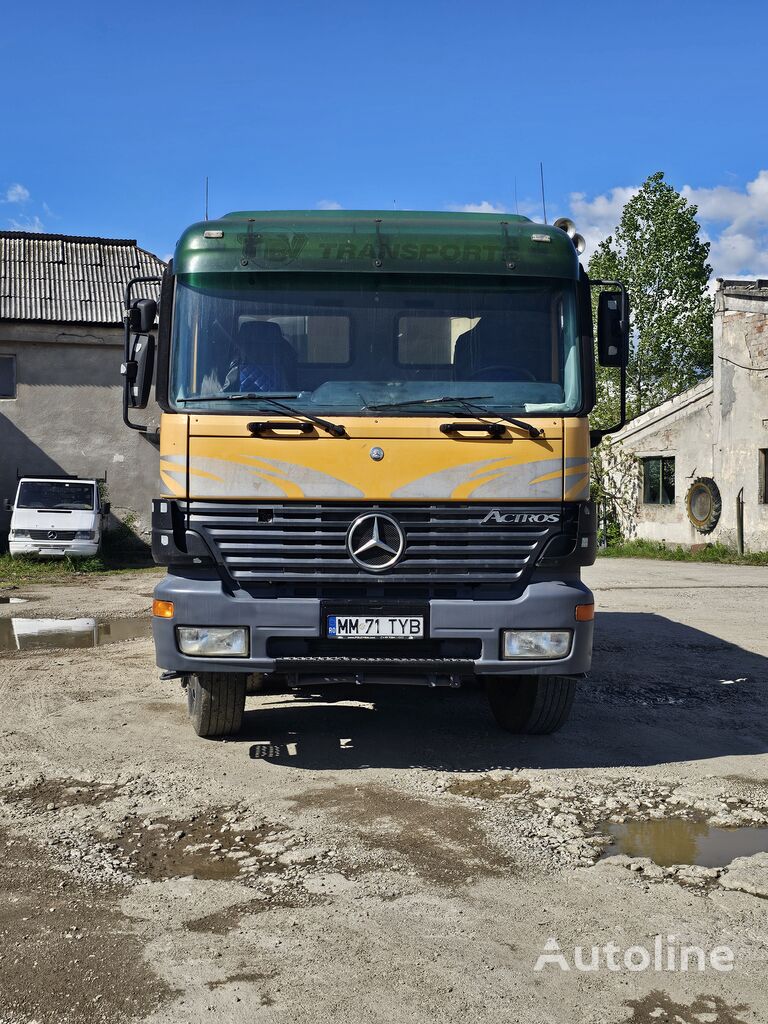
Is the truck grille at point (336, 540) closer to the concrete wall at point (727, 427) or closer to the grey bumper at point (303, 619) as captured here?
the grey bumper at point (303, 619)

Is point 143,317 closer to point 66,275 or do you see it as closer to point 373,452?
point 373,452

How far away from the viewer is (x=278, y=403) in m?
5.61

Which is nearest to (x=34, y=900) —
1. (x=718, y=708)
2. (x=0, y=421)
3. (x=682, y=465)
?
(x=718, y=708)

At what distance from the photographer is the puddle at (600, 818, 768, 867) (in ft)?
14.3

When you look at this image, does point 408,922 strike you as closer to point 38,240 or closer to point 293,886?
point 293,886

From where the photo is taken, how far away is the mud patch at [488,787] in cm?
522

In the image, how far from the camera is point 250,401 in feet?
18.4

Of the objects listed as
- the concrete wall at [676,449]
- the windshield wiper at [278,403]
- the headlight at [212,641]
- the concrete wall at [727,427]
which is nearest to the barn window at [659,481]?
the concrete wall at [676,449]

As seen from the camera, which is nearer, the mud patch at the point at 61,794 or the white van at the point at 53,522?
the mud patch at the point at 61,794

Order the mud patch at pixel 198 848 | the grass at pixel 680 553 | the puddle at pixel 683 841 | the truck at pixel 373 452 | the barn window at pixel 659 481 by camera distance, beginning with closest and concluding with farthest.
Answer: the mud patch at pixel 198 848 → the puddle at pixel 683 841 → the truck at pixel 373 452 → the grass at pixel 680 553 → the barn window at pixel 659 481

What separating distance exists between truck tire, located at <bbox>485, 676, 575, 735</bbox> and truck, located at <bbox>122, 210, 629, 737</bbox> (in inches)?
13.2

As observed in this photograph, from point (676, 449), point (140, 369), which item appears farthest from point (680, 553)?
point (140, 369)

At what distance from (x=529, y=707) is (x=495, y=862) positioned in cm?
208

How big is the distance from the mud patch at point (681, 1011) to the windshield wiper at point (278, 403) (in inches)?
126
